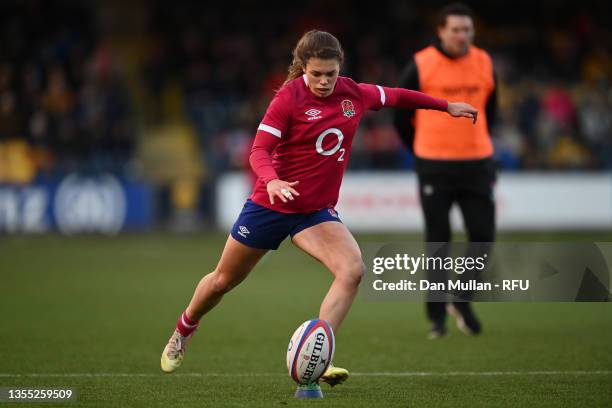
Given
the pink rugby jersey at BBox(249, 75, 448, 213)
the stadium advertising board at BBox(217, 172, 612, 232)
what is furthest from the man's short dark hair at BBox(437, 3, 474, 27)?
the stadium advertising board at BBox(217, 172, 612, 232)

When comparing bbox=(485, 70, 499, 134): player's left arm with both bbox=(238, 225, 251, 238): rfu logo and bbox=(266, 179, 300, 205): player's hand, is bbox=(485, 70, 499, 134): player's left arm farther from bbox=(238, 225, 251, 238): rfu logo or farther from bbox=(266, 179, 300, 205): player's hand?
bbox=(266, 179, 300, 205): player's hand

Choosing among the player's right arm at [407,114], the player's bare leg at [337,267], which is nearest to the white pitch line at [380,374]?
the player's bare leg at [337,267]

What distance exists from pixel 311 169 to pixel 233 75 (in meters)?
18.8

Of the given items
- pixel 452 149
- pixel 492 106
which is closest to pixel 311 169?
pixel 452 149

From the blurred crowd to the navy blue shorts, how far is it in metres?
14.4

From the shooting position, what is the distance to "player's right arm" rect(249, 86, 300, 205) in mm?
6285

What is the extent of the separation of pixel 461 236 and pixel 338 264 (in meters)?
13.0

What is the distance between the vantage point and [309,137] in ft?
21.7

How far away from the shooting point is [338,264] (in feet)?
21.4

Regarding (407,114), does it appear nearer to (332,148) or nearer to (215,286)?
(332,148)

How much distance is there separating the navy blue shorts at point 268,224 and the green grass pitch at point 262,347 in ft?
2.91

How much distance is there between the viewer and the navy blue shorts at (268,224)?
6.69 meters

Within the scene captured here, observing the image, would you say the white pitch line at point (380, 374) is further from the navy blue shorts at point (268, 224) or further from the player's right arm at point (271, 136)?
the player's right arm at point (271, 136)

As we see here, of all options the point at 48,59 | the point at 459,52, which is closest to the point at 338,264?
the point at 459,52
